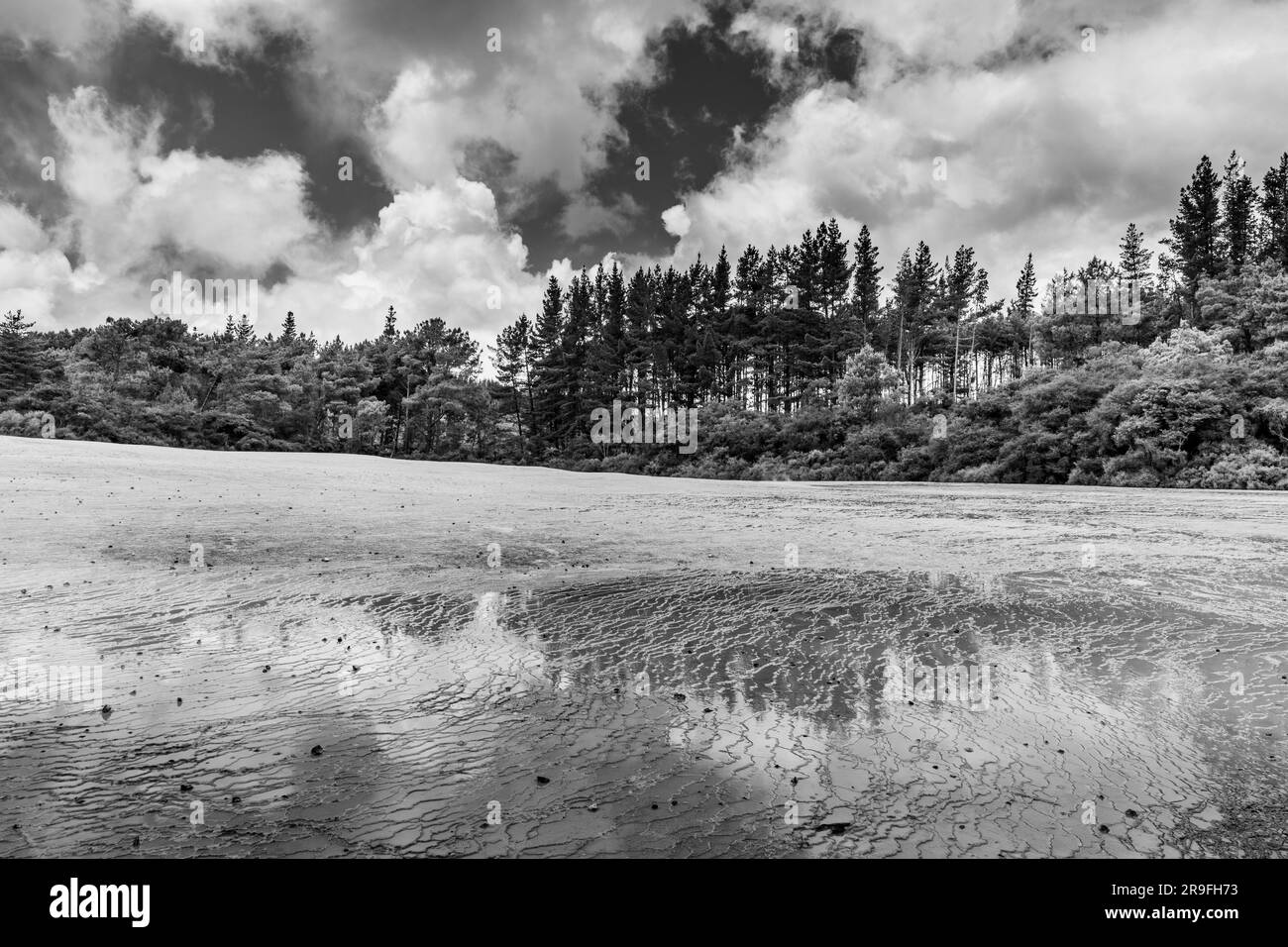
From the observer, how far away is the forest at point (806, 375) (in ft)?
103

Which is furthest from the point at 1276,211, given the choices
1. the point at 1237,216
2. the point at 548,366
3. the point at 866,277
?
the point at 548,366

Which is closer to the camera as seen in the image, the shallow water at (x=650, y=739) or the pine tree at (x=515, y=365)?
the shallow water at (x=650, y=739)

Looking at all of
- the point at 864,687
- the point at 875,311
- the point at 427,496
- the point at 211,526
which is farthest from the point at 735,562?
the point at 875,311

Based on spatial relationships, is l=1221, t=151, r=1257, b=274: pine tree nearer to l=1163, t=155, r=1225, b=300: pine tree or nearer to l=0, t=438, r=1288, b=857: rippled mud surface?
l=1163, t=155, r=1225, b=300: pine tree

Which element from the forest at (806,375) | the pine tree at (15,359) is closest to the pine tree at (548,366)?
the forest at (806,375)

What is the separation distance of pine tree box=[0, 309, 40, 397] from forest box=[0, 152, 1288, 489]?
0.60 ft

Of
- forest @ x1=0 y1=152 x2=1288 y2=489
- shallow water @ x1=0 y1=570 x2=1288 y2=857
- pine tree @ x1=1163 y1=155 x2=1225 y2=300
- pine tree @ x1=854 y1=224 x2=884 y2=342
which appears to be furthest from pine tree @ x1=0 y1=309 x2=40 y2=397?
pine tree @ x1=1163 y1=155 x2=1225 y2=300

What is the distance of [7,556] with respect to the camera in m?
7.30

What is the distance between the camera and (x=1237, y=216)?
59594 millimetres

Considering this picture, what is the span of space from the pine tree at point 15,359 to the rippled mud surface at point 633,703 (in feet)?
177

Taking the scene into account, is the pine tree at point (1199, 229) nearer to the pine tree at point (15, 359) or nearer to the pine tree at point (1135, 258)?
the pine tree at point (1135, 258)

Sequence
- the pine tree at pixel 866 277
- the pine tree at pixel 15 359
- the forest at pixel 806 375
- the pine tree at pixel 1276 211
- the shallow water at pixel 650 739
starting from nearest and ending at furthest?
1. the shallow water at pixel 650 739
2. the forest at pixel 806 375
3. the pine tree at pixel 15 359
4. the pine tree at pixel 1276 211
5. the pine tree at pixel 866 277

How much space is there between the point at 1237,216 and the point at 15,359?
3968 inches
